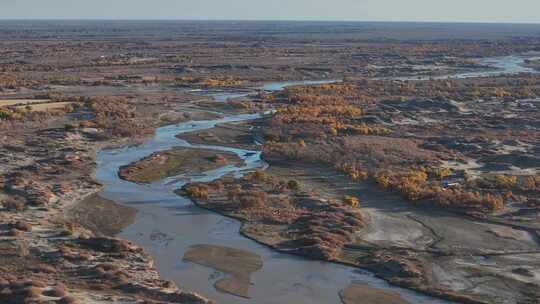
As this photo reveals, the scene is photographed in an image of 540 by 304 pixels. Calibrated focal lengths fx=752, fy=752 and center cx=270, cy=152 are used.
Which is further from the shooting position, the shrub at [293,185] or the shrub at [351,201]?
the shrub at [293,185]

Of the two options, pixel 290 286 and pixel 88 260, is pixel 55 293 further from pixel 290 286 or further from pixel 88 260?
pixel 290 286

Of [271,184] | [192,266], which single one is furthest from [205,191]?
[192,266]

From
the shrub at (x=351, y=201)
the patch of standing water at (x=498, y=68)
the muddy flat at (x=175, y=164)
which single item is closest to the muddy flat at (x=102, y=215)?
the muddy flat at (x=175, y=164)

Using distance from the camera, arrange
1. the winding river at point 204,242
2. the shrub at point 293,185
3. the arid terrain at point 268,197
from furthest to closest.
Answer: the shrub at point 293,185
the arid terrain at point 268,197
the winding river at point 204,242

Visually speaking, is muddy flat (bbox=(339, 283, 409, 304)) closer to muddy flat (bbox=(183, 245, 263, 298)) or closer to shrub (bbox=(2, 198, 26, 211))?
muddy flat (bbox=(183, 245, 263, 298))

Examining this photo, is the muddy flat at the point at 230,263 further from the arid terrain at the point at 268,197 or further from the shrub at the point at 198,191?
the shrub at the point at 198,191

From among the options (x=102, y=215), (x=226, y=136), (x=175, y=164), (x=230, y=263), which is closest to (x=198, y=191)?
(x=102, y=215)

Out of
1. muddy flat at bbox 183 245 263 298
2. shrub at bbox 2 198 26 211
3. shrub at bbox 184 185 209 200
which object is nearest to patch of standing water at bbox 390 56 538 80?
shrub at bbox 184 185 209 200
